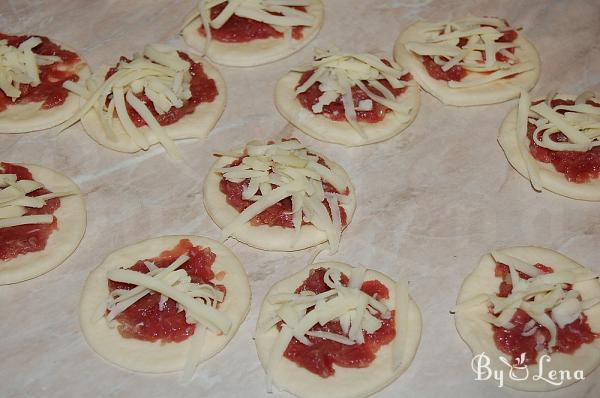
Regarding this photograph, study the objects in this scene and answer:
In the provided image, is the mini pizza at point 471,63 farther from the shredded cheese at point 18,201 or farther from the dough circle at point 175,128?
the shredded cheese at point 18,201

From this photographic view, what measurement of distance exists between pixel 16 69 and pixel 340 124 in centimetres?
183

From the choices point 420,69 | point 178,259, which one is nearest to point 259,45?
point 420,69

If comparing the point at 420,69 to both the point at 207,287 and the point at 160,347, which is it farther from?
the point at 160,347

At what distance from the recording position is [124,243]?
3422mm

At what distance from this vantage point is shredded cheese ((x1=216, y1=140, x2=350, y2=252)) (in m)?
3.26

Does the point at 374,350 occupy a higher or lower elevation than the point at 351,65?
lower

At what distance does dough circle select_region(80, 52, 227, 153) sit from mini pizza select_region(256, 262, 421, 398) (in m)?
1.17

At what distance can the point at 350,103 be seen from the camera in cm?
375

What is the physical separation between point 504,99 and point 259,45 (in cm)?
147

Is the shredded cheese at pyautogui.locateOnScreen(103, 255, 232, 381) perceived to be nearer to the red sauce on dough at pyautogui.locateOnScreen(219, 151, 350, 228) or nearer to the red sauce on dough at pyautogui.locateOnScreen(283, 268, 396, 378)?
the red sauce on dough at pyautogui.locateOnScreen(283, 268, 396, 378)

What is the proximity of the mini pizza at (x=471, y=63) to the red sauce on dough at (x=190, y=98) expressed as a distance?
115 centimetres

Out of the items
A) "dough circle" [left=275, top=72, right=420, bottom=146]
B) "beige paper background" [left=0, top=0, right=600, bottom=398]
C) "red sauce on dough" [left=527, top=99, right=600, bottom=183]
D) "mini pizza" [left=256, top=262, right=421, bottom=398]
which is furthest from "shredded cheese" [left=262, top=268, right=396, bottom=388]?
"red sauce on dough" [left=527, top=99, right=600, bottom=183]

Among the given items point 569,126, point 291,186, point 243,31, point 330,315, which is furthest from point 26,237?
point 569,126

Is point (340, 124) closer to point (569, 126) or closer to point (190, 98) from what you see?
point (190, 98)
